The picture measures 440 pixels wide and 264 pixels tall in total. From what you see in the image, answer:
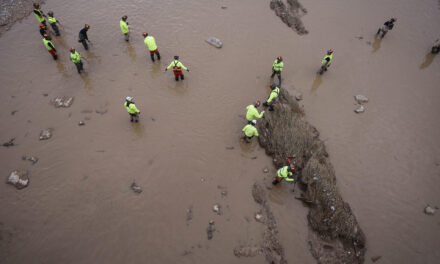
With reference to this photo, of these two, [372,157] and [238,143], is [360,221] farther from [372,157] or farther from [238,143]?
[238,143]

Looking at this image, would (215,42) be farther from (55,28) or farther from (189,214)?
(189,214)

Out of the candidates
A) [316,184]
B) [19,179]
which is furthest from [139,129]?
[316,184]

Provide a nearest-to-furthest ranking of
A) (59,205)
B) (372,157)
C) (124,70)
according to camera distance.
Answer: (59,205), (372,157), (124,70)

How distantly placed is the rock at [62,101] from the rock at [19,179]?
136 inches

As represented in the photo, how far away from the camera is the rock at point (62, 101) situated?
10953 millimetres

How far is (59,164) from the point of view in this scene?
9.23 meters

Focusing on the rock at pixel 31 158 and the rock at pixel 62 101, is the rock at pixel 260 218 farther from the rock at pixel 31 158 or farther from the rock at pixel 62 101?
the rock at pixel 62 101

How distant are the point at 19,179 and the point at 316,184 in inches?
429

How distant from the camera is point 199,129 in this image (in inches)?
414

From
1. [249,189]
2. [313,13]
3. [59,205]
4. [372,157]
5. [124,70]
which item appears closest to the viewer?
[59,205]

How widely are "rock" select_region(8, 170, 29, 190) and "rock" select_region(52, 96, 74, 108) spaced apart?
346 cm

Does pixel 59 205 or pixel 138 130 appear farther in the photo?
pixel 138 130

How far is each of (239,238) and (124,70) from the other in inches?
397

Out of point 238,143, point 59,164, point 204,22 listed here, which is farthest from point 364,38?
point 59,164
